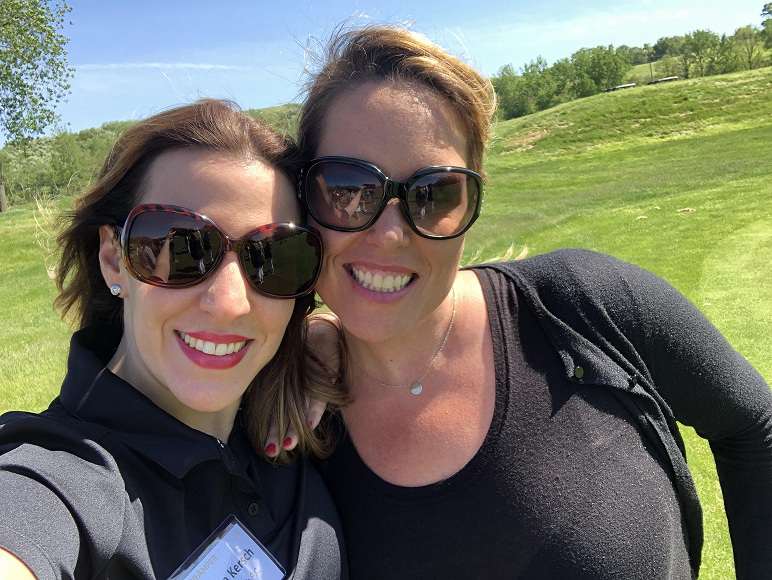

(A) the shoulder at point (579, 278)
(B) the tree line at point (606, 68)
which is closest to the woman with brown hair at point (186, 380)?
(A) the shoulder at point (579, 278)

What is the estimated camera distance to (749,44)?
178ft

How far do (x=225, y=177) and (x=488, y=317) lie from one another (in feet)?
3.01

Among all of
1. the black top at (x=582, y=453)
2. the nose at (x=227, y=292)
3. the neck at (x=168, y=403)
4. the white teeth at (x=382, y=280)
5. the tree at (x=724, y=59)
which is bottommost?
the black top at (x=582, y=453)

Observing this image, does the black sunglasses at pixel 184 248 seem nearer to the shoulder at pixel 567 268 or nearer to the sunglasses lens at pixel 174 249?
the sunglasses lens at pixel 174 249

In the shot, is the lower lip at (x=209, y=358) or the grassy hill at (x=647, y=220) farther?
the grassy hill at (x=647, y=220)

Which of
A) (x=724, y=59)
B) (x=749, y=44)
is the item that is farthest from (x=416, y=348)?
(x=749, y=44)

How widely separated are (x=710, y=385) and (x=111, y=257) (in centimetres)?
185

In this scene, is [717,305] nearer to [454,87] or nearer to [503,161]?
[454,87]

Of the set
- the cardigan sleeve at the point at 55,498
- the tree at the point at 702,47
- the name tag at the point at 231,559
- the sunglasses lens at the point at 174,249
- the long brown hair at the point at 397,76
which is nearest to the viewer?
the cardigan sleeve at the point at 55,498

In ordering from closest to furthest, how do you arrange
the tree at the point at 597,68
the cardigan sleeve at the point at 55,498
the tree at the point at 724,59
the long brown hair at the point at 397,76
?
the cardigan sleeve at the point at 55,498 → the long brown hair at the point at 397,76 → the tree at the point at 724,59 → the tree at the point at 597,68

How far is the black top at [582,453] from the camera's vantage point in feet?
5.57

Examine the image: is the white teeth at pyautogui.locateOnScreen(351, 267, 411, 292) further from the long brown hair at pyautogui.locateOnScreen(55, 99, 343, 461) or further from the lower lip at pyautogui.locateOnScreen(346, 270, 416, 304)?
the long brown hair at pyautogui.locateOnScreen(55, 99, 343, 461)

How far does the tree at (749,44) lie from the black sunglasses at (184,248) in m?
60.5

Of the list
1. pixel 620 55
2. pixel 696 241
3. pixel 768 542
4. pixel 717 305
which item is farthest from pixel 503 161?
pixel 620 55
